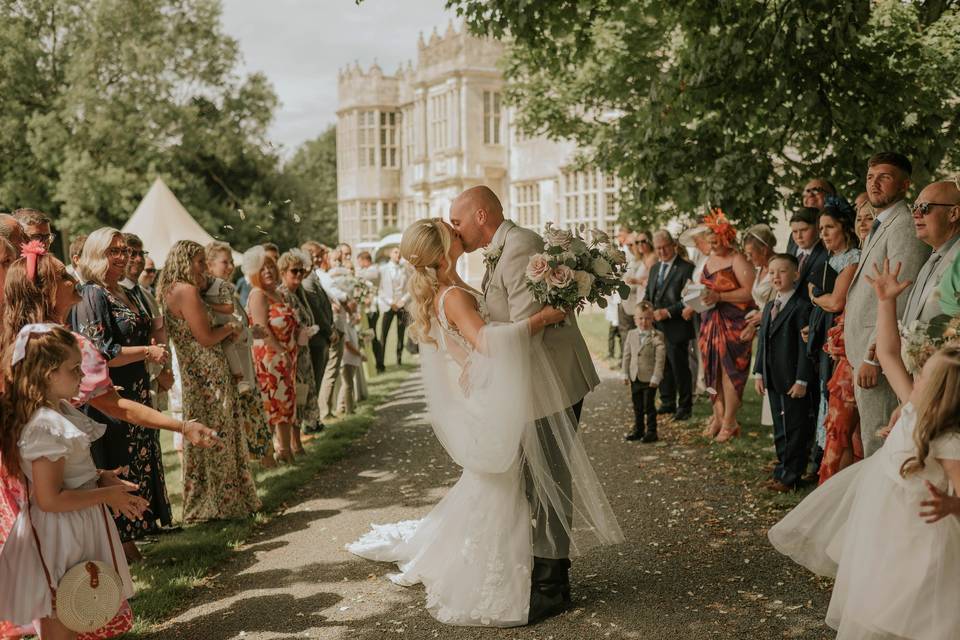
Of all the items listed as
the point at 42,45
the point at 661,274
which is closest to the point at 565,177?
the point at 42,45

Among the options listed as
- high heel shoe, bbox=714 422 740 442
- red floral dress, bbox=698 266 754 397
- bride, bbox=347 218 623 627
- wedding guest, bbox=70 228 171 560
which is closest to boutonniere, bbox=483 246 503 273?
bride, bbox=347 218 623 627

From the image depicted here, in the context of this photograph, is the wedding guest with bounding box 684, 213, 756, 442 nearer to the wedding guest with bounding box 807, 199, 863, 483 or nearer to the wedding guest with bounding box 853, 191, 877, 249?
the wedding guest with bounding box 807, 199, 863, 483

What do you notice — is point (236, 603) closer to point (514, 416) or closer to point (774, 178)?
point (514, 416)

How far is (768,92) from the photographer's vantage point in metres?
8.40

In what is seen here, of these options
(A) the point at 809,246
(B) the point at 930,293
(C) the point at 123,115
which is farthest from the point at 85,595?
(C) the point at 123,115

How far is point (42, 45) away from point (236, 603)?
37714 millimetres

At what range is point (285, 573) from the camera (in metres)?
5.45

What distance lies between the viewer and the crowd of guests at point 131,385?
3584 millimetres

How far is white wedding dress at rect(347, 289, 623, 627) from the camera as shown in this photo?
4477mm

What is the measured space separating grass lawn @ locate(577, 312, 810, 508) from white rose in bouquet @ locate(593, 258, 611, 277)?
299 centimetres

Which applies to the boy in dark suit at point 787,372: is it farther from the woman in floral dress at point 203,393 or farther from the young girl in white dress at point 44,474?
the young girl in white dress at point 44,474

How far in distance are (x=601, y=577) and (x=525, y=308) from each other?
1.85 m

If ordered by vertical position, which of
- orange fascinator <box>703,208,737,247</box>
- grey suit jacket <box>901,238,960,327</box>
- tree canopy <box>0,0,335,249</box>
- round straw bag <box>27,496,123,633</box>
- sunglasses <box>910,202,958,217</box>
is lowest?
round straw bag <box>27,496,123,633</box>

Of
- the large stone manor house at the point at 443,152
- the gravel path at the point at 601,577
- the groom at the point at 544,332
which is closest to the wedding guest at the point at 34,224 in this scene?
the gravel path at the point at 601,577
